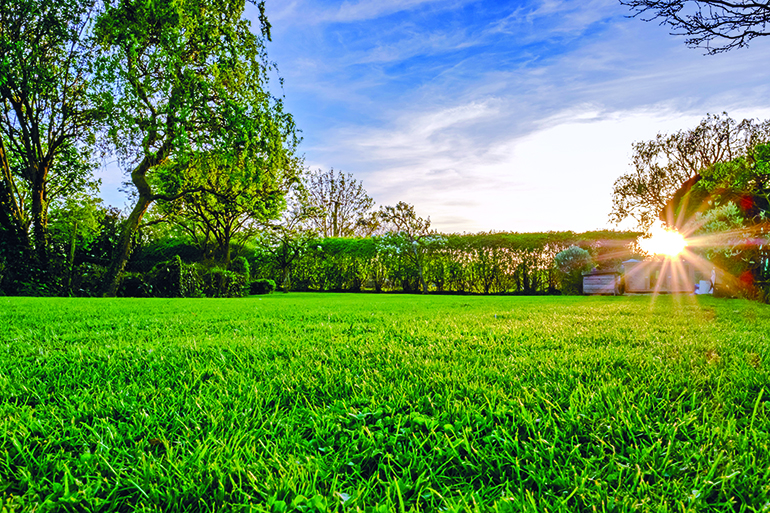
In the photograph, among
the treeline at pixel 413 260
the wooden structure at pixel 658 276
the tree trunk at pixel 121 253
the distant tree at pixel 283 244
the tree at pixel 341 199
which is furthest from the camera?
the tree at pixel 341 199

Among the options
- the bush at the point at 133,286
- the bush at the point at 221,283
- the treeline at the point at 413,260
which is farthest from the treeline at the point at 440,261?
the bush at the point at 133,286

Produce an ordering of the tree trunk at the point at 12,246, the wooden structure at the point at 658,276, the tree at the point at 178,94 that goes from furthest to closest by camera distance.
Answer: the wooden structure at the point at 658,276 < the tree at the point at 178,94 < the tree trunk at the point at 12,246

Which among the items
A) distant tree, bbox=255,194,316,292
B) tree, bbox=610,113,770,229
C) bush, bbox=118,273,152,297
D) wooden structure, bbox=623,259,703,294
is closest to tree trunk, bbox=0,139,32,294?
bush, bbox=118,273,152,297

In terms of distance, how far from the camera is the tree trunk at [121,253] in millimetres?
11047

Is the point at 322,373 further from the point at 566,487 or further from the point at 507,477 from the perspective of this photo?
the point at 566,487

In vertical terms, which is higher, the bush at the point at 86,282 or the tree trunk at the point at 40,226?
the tree trunk at the point at 40,226

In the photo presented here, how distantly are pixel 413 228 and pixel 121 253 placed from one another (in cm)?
1041

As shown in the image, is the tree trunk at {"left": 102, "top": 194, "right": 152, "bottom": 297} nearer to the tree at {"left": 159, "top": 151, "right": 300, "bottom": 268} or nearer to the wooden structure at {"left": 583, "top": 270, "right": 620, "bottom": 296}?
the tree at {"left": 159, "top": 151, "right": 300, "bottom": 268}

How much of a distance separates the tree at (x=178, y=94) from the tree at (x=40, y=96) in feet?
4.21

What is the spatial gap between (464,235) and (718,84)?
909 centimetres

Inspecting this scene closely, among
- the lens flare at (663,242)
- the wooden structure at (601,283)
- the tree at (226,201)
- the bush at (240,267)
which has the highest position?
the tree at (226,201)

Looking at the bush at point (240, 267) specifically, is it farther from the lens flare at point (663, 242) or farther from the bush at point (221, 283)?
the lens flare at point (663, 242)

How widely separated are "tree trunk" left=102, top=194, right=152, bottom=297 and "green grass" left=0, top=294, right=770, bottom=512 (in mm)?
9649

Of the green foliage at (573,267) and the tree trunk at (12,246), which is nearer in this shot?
the tree trunk at (12,246)
